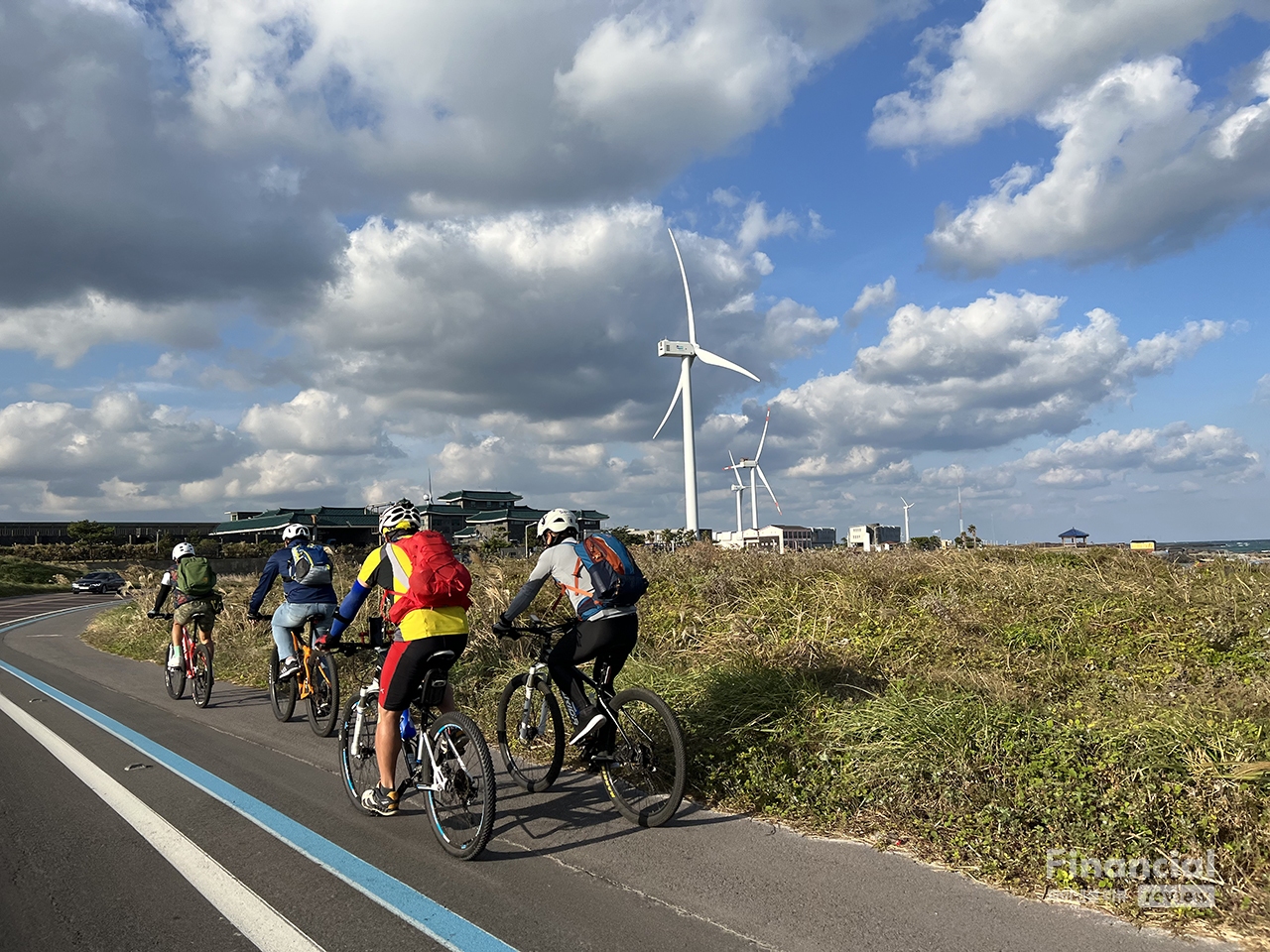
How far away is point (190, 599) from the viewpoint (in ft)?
37.5

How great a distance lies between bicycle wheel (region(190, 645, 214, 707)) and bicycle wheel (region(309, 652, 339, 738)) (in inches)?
104

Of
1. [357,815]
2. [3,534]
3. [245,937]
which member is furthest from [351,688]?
[3,534]

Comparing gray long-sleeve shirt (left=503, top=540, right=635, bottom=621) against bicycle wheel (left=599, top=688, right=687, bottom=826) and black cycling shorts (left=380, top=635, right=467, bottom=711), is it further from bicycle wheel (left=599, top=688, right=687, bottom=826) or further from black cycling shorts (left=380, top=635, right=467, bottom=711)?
black cycling shorts (left=380, top=635, right=467, bottom=711)

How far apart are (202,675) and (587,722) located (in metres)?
7.14

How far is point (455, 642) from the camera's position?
532cm

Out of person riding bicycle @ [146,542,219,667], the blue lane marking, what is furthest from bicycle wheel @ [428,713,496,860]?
person riding bicycle @ [146,542,219,667]

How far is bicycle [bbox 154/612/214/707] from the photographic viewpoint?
10711 mm

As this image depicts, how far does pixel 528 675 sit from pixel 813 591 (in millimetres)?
4635

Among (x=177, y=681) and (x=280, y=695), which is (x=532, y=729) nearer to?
(x=280, y=695)

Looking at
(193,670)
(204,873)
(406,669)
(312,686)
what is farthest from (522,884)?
(193,670)

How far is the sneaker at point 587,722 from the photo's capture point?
568cm

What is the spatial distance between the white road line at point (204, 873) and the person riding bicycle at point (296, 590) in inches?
88.5

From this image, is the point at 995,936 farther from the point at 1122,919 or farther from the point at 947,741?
the point at 947,741

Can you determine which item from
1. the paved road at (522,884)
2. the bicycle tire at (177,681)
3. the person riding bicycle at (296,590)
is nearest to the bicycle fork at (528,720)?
the paved road at (522,884)
